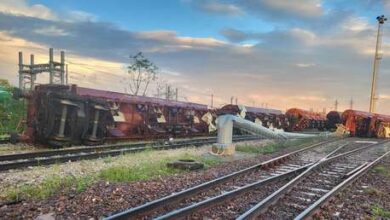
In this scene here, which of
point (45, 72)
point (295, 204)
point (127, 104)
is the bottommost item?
point (295, 204)

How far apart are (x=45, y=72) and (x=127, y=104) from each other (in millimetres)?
15510

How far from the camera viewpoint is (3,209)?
6.11 meters

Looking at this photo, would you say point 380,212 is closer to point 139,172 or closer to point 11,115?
point 139,172

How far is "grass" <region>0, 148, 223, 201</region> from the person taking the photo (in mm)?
7203

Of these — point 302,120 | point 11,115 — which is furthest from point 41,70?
point 302,120

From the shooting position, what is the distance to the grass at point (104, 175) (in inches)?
284

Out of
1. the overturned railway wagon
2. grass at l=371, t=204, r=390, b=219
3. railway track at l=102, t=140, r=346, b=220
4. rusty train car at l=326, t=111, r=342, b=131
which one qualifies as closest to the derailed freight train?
the overturned railway wagon

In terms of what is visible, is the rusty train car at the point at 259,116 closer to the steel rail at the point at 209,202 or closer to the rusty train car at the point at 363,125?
the rusty train car at the point at 363,125

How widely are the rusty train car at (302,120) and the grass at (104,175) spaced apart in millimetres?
24615

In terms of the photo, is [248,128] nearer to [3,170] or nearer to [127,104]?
[127,104]

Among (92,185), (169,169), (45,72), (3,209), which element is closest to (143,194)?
(92,185)

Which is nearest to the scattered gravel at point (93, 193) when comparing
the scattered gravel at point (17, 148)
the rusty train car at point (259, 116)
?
the scattered gravel at point (17, 148)

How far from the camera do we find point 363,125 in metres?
33.1

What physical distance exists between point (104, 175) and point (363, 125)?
28678 millimetres
